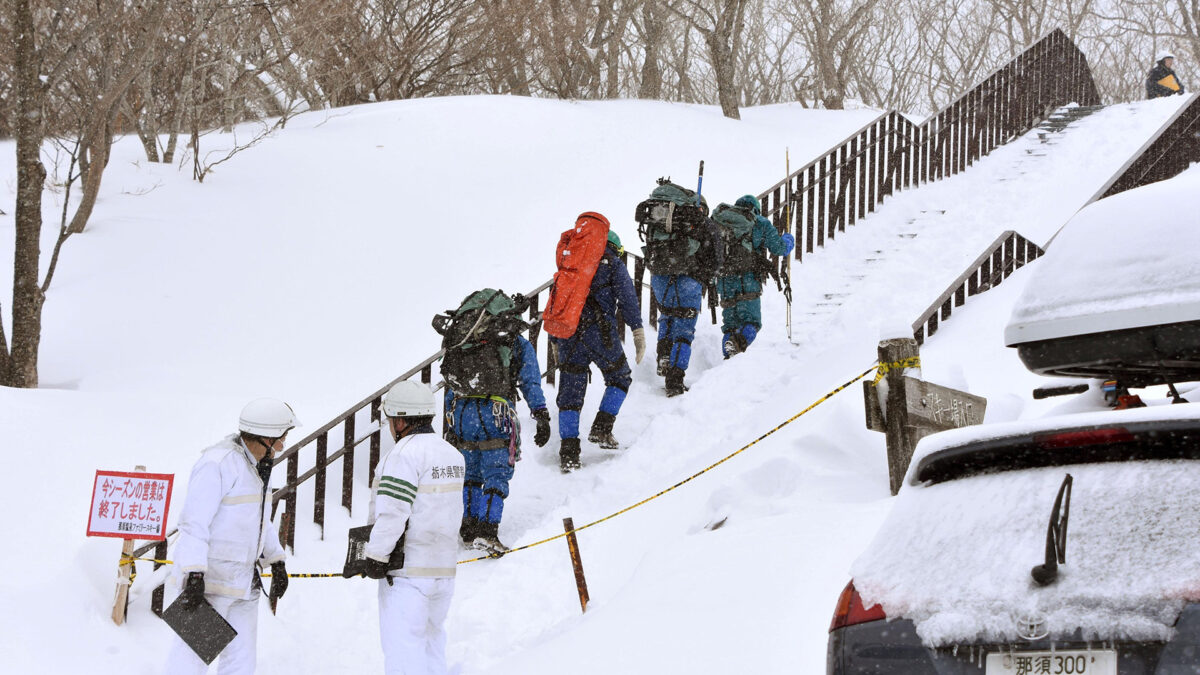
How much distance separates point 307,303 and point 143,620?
537 centimetres

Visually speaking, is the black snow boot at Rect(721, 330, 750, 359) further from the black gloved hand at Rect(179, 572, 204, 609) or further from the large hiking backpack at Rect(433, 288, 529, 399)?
the black gloved hand at Rect(179, 572, 204, 609)

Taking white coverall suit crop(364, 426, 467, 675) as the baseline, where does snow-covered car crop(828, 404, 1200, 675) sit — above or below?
above

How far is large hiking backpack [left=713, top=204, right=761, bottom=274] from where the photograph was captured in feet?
32.3

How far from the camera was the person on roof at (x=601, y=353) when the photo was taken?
846 centimetres

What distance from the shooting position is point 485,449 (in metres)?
7.13

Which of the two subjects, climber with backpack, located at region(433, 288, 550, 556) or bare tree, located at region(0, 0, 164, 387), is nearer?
climber with backpack, located at region(433, 288, 550, 556)

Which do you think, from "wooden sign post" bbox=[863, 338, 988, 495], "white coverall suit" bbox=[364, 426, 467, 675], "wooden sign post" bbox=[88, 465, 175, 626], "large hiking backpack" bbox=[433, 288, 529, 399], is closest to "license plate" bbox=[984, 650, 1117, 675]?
"white coverall suit" bbox=[364, 426, 467, 675]

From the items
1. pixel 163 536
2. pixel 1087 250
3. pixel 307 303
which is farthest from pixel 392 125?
pixel 1087 250

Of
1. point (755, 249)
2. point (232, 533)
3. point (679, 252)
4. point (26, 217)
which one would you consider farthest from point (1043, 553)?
point (26, 217)

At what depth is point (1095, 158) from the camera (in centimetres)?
1594

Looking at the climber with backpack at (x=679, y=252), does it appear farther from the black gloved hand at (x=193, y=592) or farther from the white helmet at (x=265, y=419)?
the black gloved hand at (x=193, y=592)

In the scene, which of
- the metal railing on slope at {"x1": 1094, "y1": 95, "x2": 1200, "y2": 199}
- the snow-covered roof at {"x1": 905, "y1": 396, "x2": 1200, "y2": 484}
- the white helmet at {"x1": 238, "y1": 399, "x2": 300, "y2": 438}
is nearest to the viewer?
the snow-covered roof at {"x1": 905, "y1": 396, "x2": 1200, "y2": 484}

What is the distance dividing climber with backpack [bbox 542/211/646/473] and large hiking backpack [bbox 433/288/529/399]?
1196 millimetres

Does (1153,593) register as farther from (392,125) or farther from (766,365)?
(392,125)
